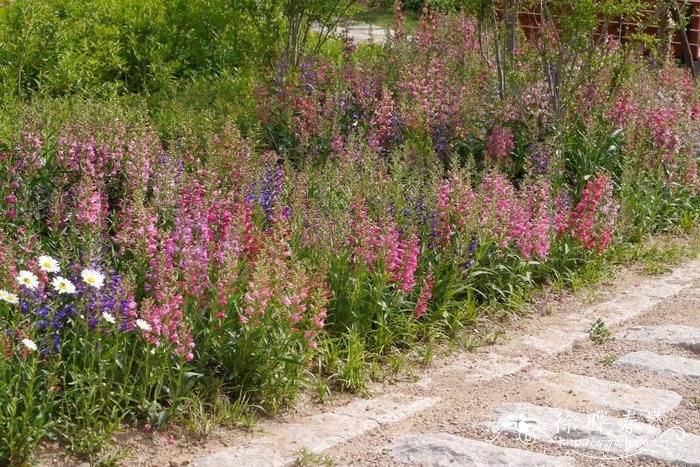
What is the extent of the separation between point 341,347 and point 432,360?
50cm

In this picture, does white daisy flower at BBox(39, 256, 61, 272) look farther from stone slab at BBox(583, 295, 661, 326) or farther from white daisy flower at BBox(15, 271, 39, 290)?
stone slab at BBox(583, 295, 661, 326)

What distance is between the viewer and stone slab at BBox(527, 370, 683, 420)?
4.53 metres

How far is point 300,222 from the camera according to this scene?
5535 millimetres

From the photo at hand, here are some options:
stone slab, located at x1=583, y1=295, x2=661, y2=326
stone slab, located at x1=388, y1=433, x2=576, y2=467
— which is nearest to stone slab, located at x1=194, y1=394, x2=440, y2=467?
stone slab, located at x1=388, y1=433, x2=576, y2=467

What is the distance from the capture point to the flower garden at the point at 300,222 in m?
4.15

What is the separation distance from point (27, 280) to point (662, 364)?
3.24 meters

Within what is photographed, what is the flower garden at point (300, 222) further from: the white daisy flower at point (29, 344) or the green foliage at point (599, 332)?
the green foliage at point (599, 332)

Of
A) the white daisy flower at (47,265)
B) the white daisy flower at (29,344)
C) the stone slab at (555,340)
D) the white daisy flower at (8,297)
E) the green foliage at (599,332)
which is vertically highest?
the white daisy flower at (47,265)

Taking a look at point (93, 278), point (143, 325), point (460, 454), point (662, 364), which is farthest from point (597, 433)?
point (93, 278)

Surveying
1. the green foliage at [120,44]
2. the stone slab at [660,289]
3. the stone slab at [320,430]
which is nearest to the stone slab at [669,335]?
the stone slab at [660,289]

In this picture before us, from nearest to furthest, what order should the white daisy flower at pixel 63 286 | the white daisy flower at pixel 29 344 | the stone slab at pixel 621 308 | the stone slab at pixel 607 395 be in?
1. the white daisy flower at pixel 29 344
2. the white daisy flower at pixel 63 286
3. the stone slab at pixel 607 395
4. the stone slab at pixel 621 308

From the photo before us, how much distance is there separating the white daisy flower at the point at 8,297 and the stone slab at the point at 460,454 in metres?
1.65

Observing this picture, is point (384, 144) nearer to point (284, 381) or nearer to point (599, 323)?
point (599, 323)

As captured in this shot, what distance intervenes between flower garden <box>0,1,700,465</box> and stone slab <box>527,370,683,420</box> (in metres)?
0.84
